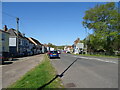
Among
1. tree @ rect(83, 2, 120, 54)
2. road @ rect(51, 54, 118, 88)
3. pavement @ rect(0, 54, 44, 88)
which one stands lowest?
pavement @ rect(0, 54, 44, 88)

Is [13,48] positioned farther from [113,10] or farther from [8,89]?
[8,89]

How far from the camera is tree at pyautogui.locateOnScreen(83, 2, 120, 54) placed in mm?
41803

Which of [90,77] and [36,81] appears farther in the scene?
[90,77]

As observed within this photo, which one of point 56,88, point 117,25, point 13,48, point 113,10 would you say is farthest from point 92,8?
point 56,88

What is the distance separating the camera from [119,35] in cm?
4194

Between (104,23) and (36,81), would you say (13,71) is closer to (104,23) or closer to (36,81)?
(36,81)

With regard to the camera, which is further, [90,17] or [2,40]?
[90,17]

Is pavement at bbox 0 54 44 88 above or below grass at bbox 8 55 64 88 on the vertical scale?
below

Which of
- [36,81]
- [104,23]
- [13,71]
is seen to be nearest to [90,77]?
[36,81]

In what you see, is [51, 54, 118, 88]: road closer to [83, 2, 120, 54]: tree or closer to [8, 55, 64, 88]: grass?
[8, 55, 64, 88]: grass

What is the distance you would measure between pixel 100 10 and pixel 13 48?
29.7m

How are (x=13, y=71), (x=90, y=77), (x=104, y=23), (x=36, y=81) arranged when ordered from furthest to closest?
1. (x=104, y=23)
2. (x=13, y=71)
3. (x=90, y=77)
4. (x=36, y=81)

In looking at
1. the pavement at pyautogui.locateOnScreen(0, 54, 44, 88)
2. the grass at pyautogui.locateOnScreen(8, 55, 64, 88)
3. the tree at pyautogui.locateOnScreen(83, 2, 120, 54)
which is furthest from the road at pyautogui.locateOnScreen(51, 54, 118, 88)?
the tree at pyautogui.locateOnScreen(83, 2, 120, 54)

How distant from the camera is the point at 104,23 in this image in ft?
143
